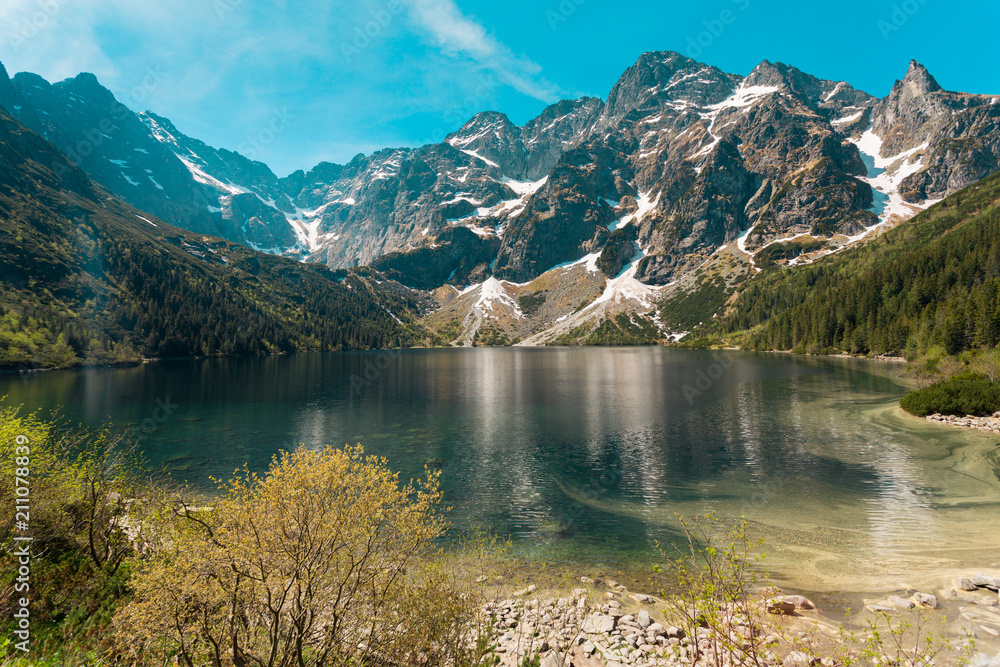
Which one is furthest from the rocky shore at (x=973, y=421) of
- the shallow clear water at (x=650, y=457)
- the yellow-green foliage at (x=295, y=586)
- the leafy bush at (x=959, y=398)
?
the yellow-green foliage at (x=295, y=586)

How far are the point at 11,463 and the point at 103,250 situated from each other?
269 metres

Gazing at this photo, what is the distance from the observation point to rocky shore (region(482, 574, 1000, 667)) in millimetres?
12055

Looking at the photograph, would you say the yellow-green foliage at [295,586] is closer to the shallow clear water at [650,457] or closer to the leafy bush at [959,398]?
the shallow clear water at [650,457]

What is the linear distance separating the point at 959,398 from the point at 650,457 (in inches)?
1531

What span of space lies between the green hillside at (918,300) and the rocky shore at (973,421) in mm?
44441

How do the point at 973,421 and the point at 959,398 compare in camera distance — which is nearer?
the point at 973,421

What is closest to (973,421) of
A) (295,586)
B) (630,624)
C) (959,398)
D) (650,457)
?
(959,398)

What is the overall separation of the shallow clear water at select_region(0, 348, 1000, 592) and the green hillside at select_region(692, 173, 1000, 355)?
2047 centimetres

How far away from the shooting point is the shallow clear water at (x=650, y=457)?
847 inches

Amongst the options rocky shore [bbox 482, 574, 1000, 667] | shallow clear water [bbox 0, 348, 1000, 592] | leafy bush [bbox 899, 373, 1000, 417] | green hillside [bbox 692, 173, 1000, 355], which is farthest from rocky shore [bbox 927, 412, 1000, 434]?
green hillside [bbox 692, 173, 1000, 355]

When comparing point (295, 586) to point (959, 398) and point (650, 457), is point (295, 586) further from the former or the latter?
point (959, 398)

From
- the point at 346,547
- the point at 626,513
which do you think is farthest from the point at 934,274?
the point at 346,547

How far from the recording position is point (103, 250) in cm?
19950

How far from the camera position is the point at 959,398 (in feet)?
147
